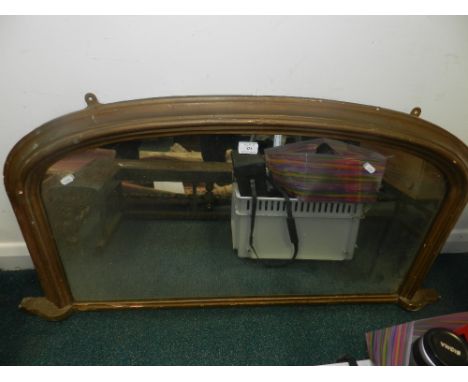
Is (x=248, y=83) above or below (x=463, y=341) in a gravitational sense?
above

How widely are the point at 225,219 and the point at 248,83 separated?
449 mm

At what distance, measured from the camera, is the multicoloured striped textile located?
59 centimetres

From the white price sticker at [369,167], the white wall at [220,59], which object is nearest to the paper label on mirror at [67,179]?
the white wall at [220,59]

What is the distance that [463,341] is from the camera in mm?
554

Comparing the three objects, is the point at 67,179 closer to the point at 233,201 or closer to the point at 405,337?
the point at 233,201

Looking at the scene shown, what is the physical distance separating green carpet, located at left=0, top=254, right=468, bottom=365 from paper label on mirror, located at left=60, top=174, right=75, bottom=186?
43 cm

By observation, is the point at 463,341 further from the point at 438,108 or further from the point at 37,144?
the point at 37,144

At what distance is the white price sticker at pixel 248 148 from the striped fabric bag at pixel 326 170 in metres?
0.04

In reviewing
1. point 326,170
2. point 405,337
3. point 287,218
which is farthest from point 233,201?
point 405,337

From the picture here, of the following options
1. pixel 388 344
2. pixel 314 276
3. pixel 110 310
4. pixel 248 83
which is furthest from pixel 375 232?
pixel 110 310

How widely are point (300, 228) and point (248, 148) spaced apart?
33 centimetres

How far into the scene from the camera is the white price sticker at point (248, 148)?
27.7 inches

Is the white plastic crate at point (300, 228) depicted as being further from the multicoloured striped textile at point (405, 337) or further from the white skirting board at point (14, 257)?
the white skirting board at point (14, 257)

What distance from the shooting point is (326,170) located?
0.74m
